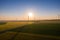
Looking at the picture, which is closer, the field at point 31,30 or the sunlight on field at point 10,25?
the field at point 31,30

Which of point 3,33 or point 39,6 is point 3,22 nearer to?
point 3,33

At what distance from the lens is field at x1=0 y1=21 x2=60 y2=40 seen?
311 centimetres

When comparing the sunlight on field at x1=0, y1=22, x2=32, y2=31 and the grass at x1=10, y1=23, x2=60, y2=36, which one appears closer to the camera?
the grass at x1=10, y1=23, x2=60, y2=36

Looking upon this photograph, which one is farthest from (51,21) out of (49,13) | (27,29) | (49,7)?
(27,29)

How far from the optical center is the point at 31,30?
3.36 m

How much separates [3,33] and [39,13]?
5.48 ft

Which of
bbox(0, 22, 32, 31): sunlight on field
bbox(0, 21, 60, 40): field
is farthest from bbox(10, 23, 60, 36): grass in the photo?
bbox(0, 22, 32, 31): sunlight on field

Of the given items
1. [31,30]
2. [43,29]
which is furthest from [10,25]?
[43,29]

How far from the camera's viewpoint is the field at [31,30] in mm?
3112

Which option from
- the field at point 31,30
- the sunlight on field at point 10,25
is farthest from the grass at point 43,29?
the sunlight on field at point 10,25

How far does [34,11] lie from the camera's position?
137 inches

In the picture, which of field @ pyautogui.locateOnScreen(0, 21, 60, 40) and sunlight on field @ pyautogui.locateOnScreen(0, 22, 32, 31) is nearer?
field @ pyautogui.locateOnScreen(0, 21, 60, 40)

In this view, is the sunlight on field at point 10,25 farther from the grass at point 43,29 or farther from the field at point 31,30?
the grass at point 43,29

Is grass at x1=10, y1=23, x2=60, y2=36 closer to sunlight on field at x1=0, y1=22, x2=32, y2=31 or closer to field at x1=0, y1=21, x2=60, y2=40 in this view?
field at x1=0, y1=21, x2=60, y2=40
